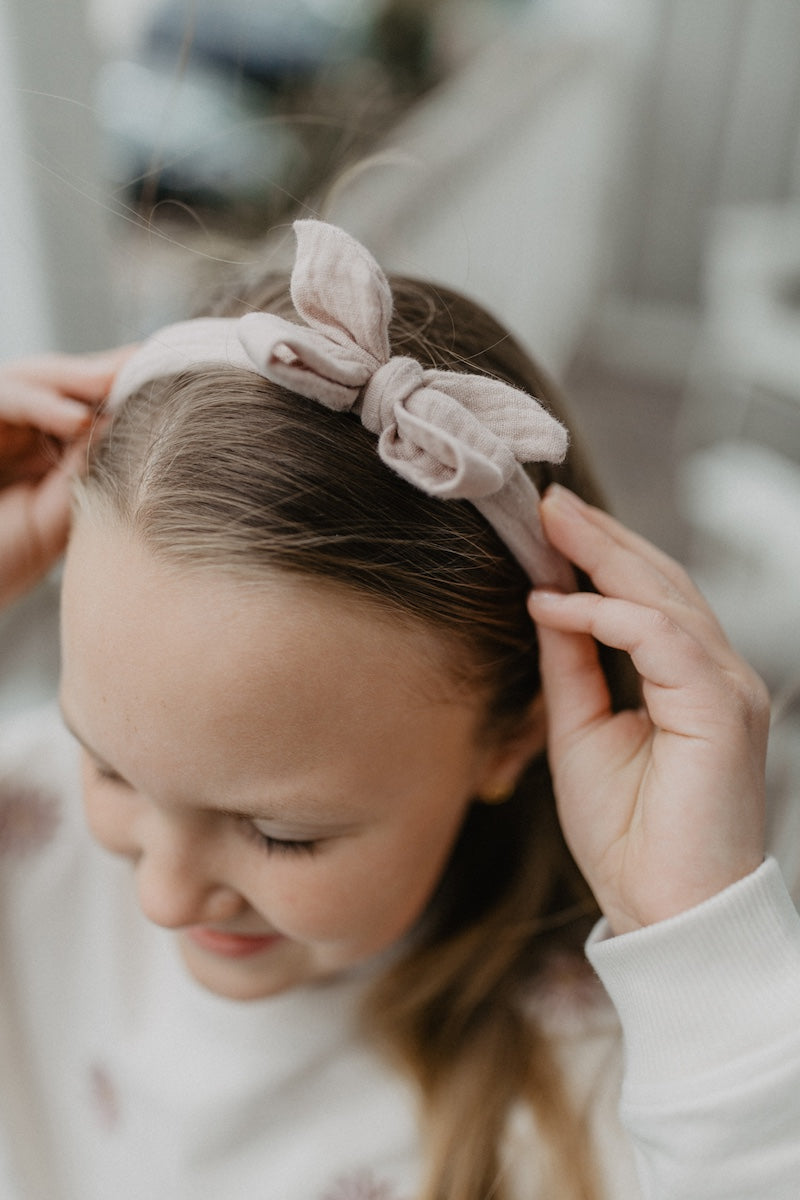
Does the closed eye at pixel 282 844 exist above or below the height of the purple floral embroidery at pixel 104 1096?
above

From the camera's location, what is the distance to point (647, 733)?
0.63 m

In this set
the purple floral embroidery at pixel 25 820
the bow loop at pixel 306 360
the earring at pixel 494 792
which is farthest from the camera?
the purple floral embroidery at pixel 25 820

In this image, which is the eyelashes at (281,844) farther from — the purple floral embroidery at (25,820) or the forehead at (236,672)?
the purple floral embroidery at (25,820)

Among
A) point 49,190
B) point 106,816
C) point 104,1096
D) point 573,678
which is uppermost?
point 49,190

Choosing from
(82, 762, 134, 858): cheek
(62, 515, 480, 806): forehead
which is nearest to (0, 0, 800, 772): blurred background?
(62, 515, 480, 806): forehead

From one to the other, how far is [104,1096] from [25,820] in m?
0.22

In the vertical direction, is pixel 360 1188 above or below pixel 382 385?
below

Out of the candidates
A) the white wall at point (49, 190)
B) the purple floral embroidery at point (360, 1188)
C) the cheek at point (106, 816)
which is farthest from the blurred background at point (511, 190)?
the purple floral embroidery at point (360, 1188)

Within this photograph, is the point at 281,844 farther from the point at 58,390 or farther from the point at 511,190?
the point at 511,190

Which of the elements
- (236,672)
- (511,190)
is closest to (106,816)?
(236,672)

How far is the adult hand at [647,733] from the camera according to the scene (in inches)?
22.0

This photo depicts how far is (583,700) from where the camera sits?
0.62 meters

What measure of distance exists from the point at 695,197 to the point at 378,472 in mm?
2861

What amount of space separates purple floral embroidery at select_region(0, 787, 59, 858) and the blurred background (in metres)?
0.12
